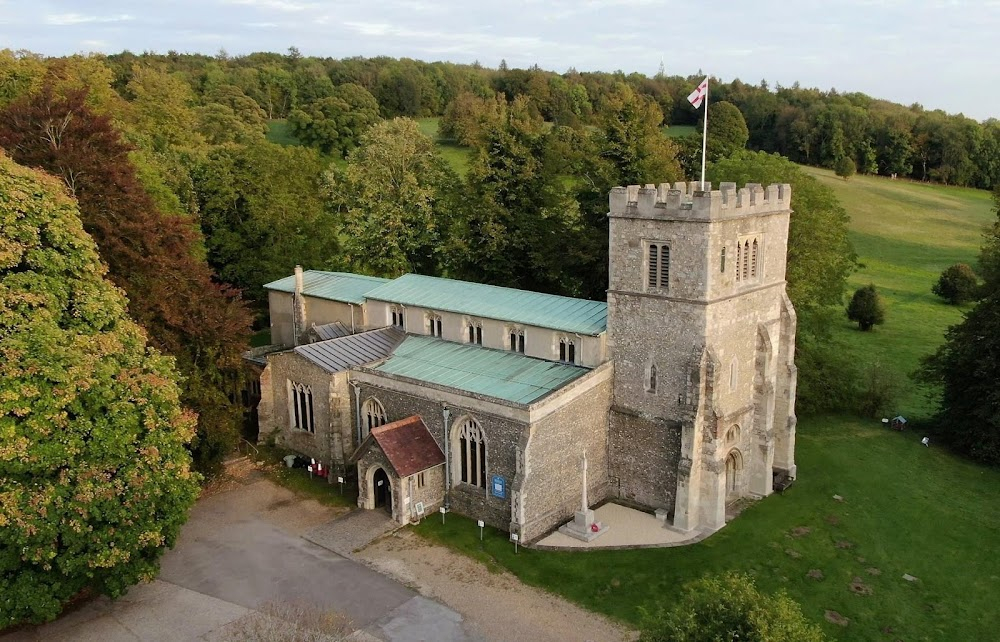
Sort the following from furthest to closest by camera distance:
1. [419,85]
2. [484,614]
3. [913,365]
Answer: [419,85], [913,365], [484,614]

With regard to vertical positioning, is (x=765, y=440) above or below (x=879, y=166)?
below

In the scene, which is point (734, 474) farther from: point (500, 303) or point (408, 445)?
point (408, 445)

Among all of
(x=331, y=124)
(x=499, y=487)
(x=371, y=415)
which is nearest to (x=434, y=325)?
(x=371, y=415)

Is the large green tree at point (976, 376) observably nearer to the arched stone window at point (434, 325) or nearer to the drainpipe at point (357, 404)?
the arched stone window at point (434, 325)

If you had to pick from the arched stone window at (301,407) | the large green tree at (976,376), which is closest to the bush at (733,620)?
the arched stone window at (301,407)

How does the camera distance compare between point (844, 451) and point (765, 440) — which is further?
point (844, 451)

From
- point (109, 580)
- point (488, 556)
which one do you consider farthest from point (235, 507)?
point (488, 556)

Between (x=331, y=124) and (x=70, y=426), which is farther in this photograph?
(x=331, y=124)

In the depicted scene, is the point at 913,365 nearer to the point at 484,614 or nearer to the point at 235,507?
the point at 484,614
